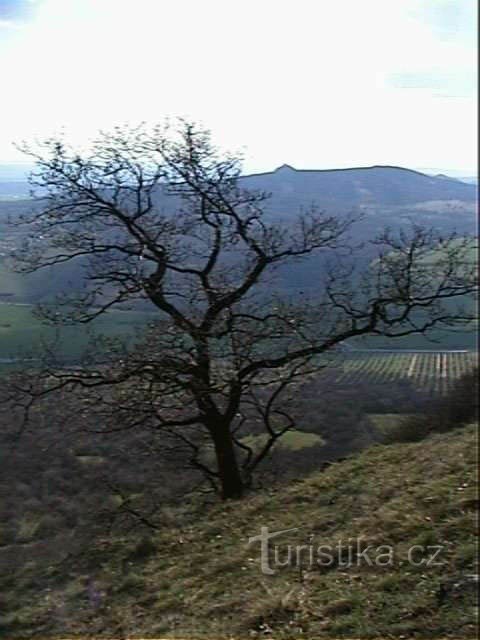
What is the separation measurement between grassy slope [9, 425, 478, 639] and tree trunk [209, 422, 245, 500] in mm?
387

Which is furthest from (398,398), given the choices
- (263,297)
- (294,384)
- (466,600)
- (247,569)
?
(466,600)

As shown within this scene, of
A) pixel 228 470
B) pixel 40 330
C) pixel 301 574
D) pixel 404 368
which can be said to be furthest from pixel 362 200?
pixel 301 574

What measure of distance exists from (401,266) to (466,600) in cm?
242

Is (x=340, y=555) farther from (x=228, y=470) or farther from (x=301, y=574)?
(x=228, y=470)

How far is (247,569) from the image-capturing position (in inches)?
126

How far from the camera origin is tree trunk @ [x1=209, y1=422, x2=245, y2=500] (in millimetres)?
4633

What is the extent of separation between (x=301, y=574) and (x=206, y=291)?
1809 mm

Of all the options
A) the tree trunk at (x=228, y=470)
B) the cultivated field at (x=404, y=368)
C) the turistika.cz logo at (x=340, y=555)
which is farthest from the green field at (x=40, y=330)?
the turistika.cz logo at (x=340, y=555)

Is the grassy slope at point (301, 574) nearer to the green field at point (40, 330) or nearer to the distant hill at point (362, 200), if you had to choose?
the green field at point (40, 330)

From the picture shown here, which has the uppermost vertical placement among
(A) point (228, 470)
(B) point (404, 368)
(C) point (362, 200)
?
(C) point (362, 200)

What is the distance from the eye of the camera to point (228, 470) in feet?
15.5

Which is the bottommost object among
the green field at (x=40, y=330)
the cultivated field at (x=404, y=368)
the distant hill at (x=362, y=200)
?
the cultivated field at (x=404, y=368)

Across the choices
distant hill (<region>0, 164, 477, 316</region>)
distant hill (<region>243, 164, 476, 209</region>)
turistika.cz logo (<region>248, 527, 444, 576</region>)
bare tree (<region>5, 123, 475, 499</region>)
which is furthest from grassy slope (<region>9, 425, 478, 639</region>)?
distant hill (<region>243, 164, 476, 209</region>)

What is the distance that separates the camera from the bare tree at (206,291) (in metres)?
3.88
